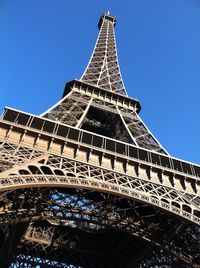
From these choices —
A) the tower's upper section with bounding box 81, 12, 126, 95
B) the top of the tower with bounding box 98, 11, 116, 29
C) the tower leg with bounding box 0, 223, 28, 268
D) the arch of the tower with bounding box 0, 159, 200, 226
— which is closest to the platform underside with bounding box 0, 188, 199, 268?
the tower leg with bounding box 0, 223, 28, 268

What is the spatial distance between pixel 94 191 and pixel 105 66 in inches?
843

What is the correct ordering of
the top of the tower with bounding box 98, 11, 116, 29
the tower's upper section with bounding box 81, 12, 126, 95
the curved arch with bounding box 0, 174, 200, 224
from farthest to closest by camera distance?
the top of the tower with bounding box 98, 11, 116, 29 → the tower's upper section with bounding box 81, 12, 126, 95 → the curved arch with bounding box 0, 174, 200, 224

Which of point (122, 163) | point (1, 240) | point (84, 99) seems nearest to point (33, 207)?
point (122, 163)

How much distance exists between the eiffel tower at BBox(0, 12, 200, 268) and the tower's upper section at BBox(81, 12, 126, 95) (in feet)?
28.0

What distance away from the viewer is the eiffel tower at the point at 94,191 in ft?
47.6

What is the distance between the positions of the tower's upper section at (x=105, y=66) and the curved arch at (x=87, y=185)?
16.8m

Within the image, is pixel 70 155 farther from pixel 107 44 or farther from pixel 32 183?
pixel 107 44

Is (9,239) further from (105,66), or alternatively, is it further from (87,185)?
(105,66)

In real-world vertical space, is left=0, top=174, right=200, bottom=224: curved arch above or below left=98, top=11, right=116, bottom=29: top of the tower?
below

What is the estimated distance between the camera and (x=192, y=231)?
16203 millimetres

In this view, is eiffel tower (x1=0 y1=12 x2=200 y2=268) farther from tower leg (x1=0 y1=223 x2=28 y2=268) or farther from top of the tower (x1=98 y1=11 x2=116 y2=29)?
top of the tower (x1=98 y1=11 x2=116 y2=29)

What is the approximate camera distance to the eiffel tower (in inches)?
571

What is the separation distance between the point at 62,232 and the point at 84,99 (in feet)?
33.7

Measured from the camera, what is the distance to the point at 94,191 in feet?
51.3
